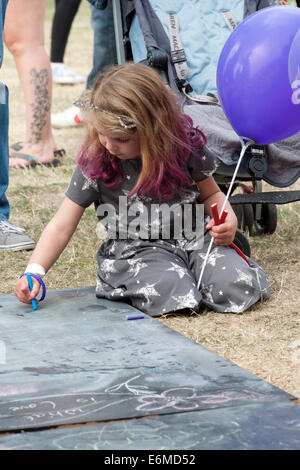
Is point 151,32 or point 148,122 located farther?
point 151,32

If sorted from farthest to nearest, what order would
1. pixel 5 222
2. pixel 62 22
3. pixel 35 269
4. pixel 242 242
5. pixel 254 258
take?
pixel 62 22 < pixel 5 222 < pixel 254 258 < pixel 242 242 < pixel 35 269

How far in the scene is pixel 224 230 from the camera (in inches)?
102

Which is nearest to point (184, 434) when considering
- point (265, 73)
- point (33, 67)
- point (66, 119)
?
point (265, 73)

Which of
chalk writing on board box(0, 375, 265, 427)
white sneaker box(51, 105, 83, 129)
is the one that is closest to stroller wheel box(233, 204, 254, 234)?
chalk writing on board box(0, 375, 265, 427)

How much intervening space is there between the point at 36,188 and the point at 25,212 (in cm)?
40

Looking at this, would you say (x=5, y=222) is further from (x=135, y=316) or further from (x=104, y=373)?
(x=104, y=373)

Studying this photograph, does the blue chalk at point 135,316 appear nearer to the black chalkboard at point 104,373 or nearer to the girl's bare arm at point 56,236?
the black chalkboard at point 104,373

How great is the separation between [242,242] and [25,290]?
32.4 inches

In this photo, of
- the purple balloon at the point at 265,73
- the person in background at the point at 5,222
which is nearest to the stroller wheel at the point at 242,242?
the purple balloon at the point at 265,73

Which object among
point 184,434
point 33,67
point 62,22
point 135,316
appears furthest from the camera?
point 62,22

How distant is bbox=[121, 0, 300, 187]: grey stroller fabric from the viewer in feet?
9.77

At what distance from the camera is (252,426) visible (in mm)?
1666
